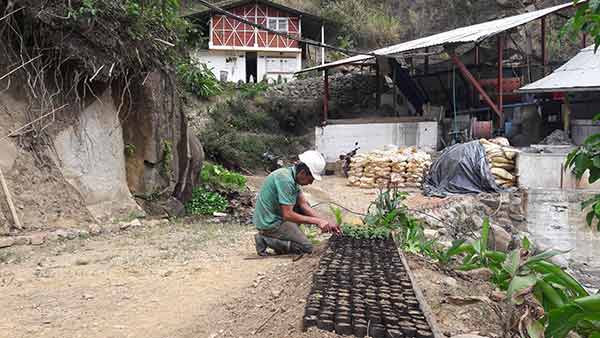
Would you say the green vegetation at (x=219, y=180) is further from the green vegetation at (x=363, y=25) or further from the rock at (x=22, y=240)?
the green vegetation at (x=363, y=25)

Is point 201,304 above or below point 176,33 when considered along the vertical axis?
below

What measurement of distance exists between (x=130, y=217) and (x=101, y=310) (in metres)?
4.75

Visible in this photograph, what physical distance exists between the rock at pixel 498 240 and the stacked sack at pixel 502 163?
3237 millimetres

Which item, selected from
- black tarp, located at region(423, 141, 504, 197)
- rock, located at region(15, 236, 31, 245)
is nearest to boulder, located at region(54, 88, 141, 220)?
rock, located at region(15, 236, 31, 245)

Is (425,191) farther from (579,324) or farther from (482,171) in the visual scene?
(579,324)

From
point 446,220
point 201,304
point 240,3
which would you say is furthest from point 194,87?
point 201,304

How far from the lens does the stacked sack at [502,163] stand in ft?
43.4

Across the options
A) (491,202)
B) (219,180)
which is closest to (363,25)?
(491,202)

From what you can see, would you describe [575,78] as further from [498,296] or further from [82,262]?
[82,262]

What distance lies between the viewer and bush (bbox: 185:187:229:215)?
10445 mm

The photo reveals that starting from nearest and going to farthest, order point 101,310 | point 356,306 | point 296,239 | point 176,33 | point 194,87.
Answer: point 356,306 < point 101,310 < point 296,239 < point 176,33 < point 194,87

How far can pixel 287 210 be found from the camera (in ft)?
17.2

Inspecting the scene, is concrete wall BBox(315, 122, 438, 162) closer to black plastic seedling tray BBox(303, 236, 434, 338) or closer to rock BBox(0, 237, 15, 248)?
rock BBox(0, 237, 15, 248)

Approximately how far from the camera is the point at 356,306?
328cm
